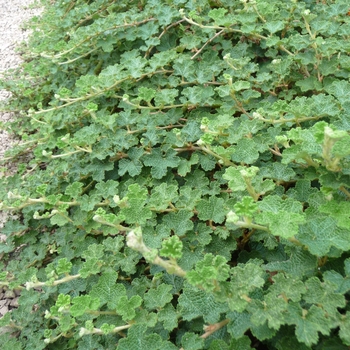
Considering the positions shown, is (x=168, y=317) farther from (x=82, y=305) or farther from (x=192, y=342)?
(x=82, y=305)

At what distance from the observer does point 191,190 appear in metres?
1.74

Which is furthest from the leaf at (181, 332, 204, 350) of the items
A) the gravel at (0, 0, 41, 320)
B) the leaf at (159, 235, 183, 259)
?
the gravel at (0, 0, 41, 320)

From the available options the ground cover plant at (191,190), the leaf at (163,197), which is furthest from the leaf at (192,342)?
the leaf at (163,197)

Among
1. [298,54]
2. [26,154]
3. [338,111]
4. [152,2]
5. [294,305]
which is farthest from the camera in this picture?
[26,154]

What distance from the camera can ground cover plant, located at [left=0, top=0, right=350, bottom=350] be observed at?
1.16 m

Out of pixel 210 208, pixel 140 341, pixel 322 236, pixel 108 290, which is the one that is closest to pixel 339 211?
pixel 322 236

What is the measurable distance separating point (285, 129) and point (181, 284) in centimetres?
92

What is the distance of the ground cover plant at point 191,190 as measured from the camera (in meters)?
1.16

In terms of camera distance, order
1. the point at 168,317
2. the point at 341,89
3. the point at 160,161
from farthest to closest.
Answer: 1. the point at 160,161
2. the point at 341,89
3. the point at 168,317

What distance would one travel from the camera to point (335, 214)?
126 cm

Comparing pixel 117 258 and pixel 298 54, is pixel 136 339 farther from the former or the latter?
pixel 298 54

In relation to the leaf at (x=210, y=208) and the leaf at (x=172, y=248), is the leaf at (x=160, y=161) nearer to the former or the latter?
the leaf at (x=210, y=208)

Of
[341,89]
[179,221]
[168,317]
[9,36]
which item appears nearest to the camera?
[168,317]

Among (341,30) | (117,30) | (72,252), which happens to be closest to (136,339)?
(72,252)
